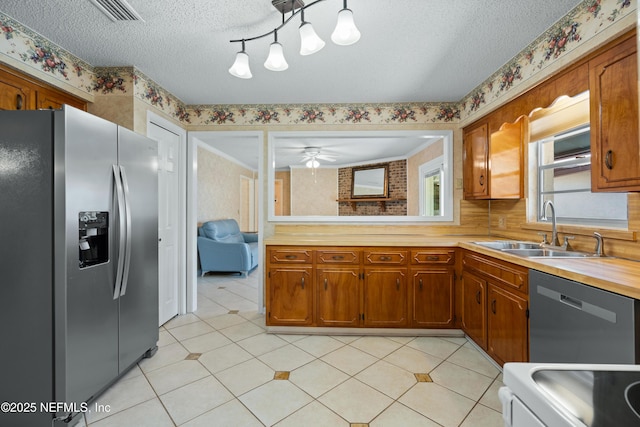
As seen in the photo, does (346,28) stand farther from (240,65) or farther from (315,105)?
(315,105)

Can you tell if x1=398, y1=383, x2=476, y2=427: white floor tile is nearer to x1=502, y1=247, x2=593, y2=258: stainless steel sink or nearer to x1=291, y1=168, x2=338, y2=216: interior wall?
x1=502, y1=247, x2=593, y2=258: stainless steel sink

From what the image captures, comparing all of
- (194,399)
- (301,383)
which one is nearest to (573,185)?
(301,383)

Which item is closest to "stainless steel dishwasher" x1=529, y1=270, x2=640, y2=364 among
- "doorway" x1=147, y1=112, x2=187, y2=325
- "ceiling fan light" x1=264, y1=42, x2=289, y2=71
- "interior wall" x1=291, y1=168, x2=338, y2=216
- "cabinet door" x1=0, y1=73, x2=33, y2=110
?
"ceiling fan light" x1=264, y1=42, x2=289, y2=71

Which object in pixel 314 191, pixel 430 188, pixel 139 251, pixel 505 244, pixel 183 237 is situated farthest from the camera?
pixel 314 191

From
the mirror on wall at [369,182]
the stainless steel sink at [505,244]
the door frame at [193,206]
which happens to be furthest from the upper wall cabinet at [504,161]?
the mirror on wall at [369,182]

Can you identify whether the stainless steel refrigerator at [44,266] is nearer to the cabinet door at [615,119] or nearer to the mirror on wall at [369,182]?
the cabinet door at [615,119]

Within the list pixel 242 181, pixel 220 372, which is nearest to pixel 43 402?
pixel 220 372

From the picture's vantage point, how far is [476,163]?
9.30 ft

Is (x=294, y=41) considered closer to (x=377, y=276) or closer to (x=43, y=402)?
(x=377, y=276)

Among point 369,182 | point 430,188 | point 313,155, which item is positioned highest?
point 313,155

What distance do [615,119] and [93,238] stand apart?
297cm

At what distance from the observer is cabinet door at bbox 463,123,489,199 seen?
8.83 feet

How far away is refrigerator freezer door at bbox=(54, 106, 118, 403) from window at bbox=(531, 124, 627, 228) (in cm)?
322

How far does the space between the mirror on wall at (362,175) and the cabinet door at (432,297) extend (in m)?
0.79
